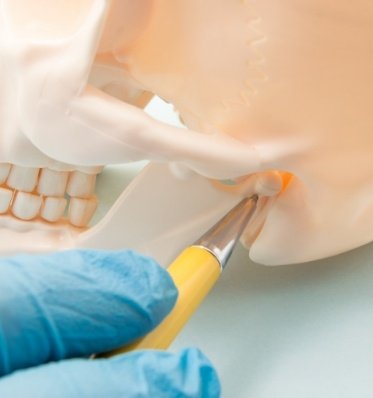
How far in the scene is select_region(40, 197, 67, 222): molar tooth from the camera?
3.81 feet

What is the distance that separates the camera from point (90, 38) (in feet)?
3.01

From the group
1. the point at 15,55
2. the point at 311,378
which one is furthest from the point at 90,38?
the point at 311,378

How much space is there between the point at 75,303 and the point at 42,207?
55 centimetres

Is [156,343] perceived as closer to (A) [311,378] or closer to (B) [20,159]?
(A) [311,378]

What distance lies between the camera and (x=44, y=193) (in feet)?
3.81

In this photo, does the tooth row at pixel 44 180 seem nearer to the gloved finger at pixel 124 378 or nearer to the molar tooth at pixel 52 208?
the molar tooth at pixel 52 208

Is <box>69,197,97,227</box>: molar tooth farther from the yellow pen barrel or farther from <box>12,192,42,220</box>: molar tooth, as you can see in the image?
the yellow pen barrel

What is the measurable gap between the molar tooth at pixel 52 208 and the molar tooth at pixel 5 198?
5cm

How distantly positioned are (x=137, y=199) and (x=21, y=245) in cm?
20

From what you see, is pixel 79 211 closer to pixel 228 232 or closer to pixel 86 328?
pixel 228 232

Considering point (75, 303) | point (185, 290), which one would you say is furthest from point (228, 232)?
point (75, 303)

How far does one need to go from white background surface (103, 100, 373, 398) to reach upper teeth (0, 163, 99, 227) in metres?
0.23

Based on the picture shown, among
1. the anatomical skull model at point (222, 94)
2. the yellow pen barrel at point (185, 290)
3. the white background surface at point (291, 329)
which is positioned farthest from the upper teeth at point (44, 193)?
the yellow pen barrel at point (185, 290)

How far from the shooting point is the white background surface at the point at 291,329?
0.93 m
